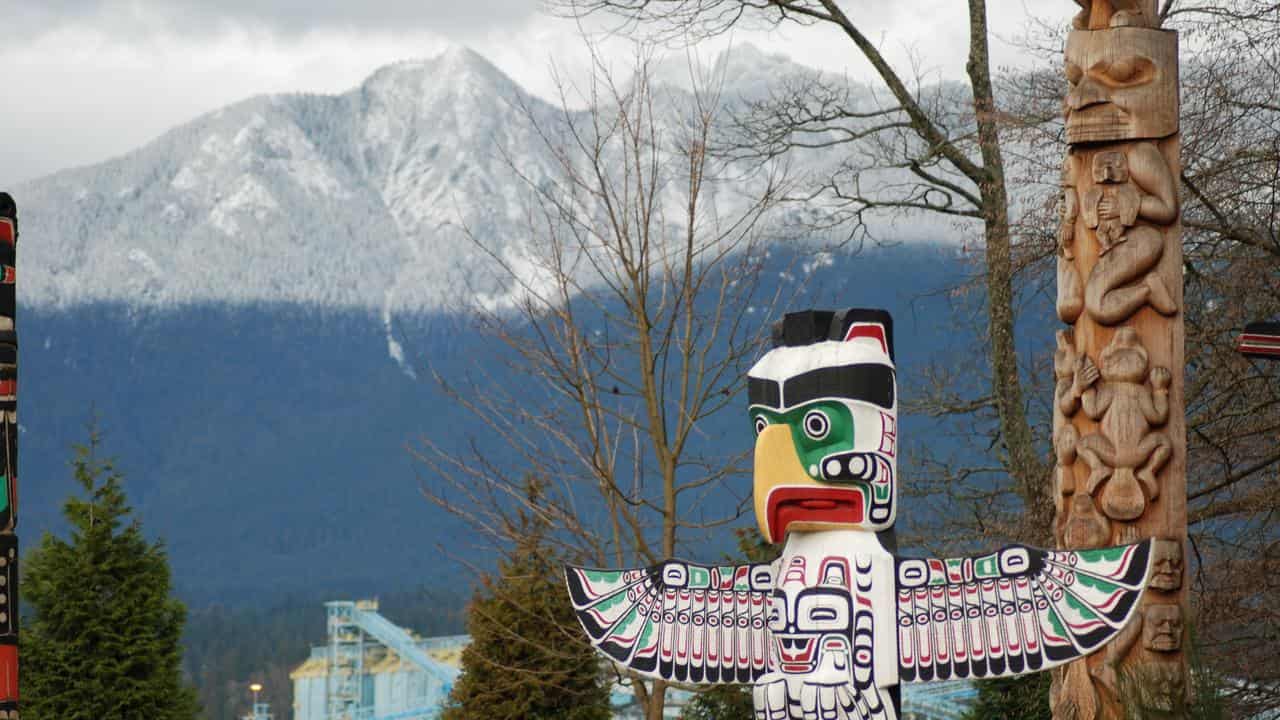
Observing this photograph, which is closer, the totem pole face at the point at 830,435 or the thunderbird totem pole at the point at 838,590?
the thunderbird totem pole at the point at 838,590

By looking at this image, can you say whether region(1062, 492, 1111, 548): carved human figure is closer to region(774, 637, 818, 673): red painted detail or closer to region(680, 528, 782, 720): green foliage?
region(774, 637, 818, 673): red painted detail

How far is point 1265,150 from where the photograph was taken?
9.60 meters

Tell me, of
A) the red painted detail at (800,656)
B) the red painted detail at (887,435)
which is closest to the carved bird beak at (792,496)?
the red painted detail at (887,435)

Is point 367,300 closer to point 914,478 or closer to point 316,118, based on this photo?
point 316,118

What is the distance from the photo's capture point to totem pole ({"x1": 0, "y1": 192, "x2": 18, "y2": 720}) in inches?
291

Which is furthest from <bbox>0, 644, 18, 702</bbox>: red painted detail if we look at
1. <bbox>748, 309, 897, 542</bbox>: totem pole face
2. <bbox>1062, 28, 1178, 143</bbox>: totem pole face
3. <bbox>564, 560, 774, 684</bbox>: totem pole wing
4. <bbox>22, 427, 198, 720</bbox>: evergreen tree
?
<bbox>1062, 28, 1178, 143</bbox>: totem pole face

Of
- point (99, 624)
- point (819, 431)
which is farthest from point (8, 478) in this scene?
point (819, 431)

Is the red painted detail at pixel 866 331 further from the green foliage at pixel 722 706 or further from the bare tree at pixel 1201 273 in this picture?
the green foliage at pixel 722 706

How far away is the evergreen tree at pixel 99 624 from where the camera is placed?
11.0 meters

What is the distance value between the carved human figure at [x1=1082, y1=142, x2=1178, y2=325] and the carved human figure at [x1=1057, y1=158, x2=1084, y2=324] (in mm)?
118

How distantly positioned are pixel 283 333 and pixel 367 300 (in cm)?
478

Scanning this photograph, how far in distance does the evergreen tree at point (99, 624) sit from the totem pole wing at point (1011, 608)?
7.02m

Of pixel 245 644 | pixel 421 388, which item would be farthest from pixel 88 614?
pixel 421 388

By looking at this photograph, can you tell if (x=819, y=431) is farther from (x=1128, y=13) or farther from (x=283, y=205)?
(x=283, y=205)
